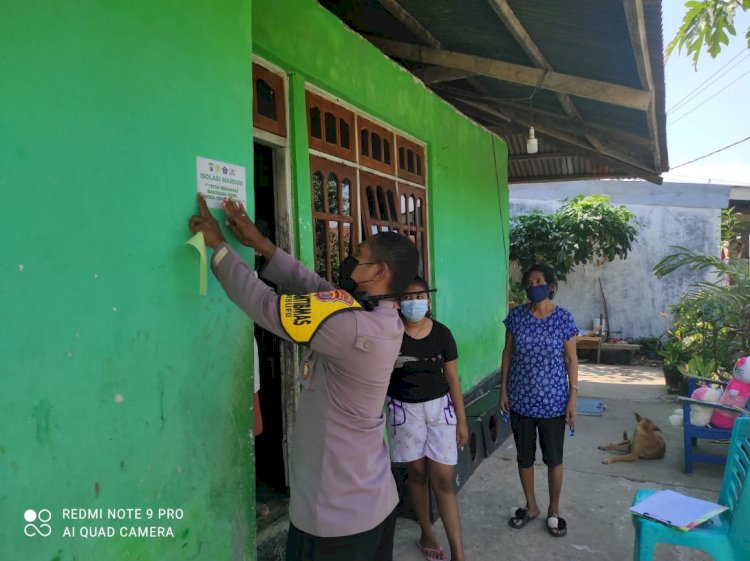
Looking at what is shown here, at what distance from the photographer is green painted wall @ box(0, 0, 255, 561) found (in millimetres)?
1372

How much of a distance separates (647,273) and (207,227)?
11.7m

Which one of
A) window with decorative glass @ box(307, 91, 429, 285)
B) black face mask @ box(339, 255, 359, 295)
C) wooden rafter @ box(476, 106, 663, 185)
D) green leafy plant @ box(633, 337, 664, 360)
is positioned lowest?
→ green leafy plant @ box(633, 337, 664, 360)

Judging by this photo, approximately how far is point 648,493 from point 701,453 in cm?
235

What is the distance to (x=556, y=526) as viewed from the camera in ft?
11.2

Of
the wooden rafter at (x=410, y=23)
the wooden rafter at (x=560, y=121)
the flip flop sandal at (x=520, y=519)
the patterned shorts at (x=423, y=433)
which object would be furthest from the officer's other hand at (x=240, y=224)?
the wooden rafter at (x=560, y=121)

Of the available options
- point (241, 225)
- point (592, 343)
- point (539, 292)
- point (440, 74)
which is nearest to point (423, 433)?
point (539, 292)

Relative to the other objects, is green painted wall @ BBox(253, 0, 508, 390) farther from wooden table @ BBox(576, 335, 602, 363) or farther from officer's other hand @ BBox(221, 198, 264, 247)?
wooden table @ BBox(576, 335, 602, 363)

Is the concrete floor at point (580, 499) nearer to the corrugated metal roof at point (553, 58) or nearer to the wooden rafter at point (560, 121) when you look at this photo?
the corrugated metal roof at point (553, 58)

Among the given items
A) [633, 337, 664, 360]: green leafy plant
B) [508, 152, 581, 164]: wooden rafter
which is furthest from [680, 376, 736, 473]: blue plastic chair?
[633, 337, 664, 360]: green leafy plant

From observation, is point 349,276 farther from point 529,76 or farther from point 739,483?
point 529,76

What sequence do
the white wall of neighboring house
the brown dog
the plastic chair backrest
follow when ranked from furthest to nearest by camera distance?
the white wall of neighboring house, the brown dog, the plastic chair backrest

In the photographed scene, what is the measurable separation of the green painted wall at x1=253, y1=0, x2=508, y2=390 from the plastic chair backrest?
2.39 meters

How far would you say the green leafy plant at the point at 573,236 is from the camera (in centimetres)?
1047

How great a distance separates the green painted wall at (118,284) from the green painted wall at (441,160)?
115 cm
